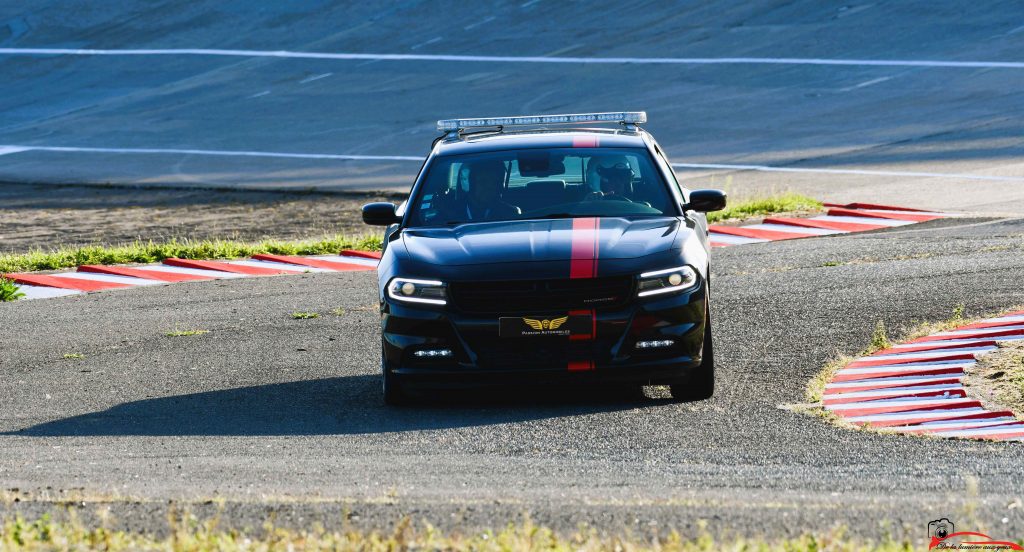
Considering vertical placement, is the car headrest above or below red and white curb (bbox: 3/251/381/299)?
above

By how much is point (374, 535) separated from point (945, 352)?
548cm

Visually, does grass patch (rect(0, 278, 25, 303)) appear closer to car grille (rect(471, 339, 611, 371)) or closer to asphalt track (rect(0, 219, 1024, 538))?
asphalt track (rect(0, 219, 1024, 538))

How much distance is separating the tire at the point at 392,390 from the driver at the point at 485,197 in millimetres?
1187

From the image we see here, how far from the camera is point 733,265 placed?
14.5 metres

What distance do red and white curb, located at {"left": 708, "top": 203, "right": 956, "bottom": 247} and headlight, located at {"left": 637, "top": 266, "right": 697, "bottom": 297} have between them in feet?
27.9

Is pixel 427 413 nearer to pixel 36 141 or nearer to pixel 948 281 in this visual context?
pixel 948 281

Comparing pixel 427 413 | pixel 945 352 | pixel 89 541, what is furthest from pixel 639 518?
pixel 945 352

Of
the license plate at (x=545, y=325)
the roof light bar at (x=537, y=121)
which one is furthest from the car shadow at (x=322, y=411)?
the roof light bar at (x=537, y=121)

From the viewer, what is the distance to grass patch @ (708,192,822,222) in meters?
19.2

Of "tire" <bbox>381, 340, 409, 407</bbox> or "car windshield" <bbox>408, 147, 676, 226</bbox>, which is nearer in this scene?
"tire" <bbox>381, 340, 409, 407</bbox>

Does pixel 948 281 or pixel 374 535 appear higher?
pixel 374 535

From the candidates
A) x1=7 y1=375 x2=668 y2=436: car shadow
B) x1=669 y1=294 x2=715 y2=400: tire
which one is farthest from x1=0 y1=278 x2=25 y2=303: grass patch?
x1=669 y1=294 x2=715 y2=400: tire

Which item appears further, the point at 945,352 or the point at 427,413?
the point at 945,352

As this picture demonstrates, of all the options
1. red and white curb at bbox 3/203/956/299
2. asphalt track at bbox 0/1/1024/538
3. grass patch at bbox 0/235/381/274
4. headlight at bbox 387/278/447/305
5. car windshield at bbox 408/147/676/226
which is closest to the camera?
asphalt track at bbox 0/1/1024/538
